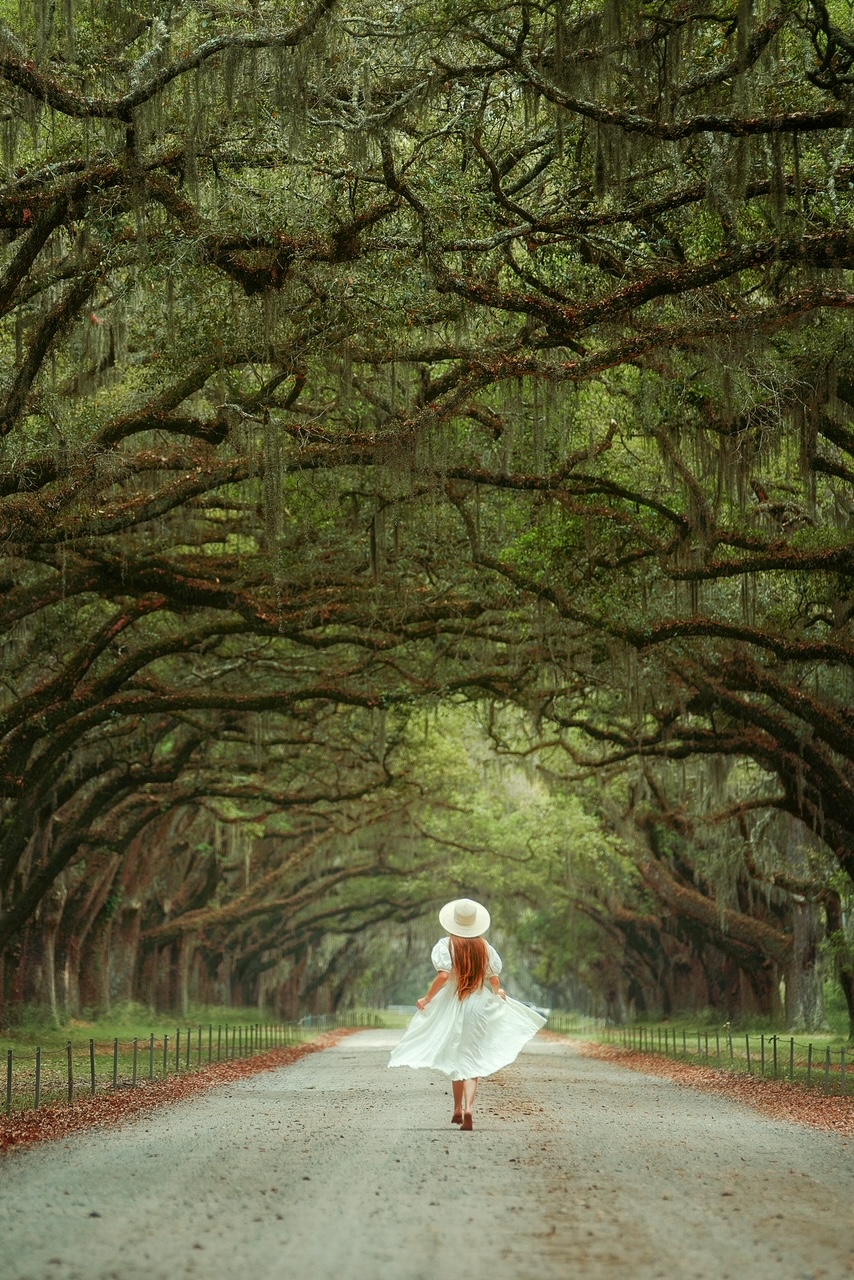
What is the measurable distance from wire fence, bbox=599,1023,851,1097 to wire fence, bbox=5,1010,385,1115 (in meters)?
7.68

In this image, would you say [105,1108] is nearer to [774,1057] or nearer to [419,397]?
[419,397]

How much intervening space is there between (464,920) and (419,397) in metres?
5.58

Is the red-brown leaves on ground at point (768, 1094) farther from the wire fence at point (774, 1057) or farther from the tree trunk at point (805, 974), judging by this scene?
the tree trunk at point (805, 974)

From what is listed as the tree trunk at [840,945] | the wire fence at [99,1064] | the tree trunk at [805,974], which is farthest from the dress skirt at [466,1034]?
the tree trunk at [805,974]

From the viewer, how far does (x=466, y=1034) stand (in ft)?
40.0

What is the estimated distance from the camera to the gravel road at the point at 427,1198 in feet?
21.0

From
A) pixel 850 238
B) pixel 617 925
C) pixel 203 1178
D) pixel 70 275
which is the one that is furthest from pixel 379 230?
pixel 617 925

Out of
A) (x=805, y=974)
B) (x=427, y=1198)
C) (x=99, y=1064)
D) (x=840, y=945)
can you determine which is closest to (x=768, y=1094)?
(x=99, y=1064)

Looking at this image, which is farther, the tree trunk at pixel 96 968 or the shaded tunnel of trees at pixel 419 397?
Result: the tree trunk at pixel 96 968

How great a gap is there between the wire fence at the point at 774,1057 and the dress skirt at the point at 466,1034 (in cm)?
559

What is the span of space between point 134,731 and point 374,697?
6.14 meters

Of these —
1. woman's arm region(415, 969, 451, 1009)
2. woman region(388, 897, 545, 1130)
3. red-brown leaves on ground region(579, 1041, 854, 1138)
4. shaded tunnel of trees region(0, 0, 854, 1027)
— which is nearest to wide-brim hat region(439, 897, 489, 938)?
woman region(388, 897, 545, 1130)

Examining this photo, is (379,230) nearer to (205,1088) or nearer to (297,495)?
(297,495)

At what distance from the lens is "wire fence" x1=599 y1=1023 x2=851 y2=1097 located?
1892 cm
